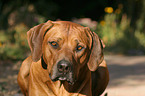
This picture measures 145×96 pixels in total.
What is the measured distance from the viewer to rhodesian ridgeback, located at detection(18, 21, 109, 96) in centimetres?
296

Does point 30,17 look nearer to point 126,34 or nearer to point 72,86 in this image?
point 126,34

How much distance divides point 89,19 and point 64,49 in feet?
32.1

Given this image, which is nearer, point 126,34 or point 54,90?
point 54,90

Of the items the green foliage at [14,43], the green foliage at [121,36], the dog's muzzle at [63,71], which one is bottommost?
Result: the green foliage at [121,36]

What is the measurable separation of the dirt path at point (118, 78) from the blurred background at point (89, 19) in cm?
154

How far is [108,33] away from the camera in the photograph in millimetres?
12133

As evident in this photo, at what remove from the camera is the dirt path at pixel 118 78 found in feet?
17.8

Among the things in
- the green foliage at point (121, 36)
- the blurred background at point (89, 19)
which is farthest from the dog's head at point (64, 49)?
the green foliage at point (121, 36)

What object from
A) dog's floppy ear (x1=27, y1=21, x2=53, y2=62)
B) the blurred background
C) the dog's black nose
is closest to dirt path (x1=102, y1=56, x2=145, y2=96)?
the blurred background

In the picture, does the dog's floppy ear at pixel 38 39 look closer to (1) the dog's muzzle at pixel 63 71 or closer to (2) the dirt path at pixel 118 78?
(1) the dog's muzzle at pixel 63 71

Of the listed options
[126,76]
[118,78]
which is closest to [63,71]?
[118,78]

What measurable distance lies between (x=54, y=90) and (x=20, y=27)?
8304mm

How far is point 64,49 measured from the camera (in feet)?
9.93

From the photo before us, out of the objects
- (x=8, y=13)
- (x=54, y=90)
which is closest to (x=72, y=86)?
(x=54, y=90)
